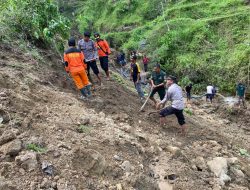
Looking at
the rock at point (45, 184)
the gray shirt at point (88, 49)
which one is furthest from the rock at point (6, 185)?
the gray shirt at point (88, 49)

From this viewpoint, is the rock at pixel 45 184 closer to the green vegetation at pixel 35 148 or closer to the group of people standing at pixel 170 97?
the green vegetation at pixel 35 148

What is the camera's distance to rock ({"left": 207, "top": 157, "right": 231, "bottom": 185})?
6.67 metres

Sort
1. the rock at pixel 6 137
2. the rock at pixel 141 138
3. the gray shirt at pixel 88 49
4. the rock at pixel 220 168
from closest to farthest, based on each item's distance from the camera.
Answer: the rock at pixel 6 137, the rock at pixel 220 168, the rock at pixel 141 138, the gray shirt at pixel 88 49

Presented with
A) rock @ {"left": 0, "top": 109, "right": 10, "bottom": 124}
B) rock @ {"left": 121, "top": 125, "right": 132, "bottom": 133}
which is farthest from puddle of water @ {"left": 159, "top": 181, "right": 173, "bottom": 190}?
rock @ {"left": 0, "top": 109, "right": 10, "bottom": 124}

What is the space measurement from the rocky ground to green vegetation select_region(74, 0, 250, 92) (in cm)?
901

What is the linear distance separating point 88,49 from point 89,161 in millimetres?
4518

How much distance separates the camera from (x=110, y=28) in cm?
3102

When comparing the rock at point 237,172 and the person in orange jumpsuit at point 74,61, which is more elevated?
the person in orange jumpsuit at point 74,61

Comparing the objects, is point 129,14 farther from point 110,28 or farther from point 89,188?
point 89,188

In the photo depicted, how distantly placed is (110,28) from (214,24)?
1191 cm

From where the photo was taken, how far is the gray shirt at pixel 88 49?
30.7ft

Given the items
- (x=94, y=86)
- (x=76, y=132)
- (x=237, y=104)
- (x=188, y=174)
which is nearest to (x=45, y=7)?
(x=94, y=86)

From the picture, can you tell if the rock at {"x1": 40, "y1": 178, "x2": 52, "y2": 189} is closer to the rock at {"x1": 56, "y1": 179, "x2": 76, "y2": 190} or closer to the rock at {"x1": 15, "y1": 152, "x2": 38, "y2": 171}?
the rock at {"x1": 56, "y1": 179, "x2": 76, "y2": 190}

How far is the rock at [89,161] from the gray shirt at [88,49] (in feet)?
14.0
